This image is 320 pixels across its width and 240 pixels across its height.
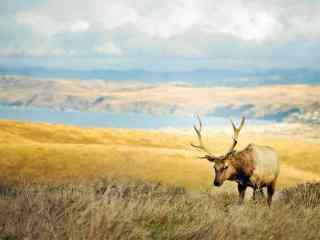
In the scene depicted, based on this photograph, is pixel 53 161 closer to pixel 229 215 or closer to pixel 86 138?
pixel 86 138

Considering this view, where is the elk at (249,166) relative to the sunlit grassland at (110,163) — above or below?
above

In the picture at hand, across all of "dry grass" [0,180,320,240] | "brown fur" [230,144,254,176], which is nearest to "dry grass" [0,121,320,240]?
"dry grass" [0,180,320,240]

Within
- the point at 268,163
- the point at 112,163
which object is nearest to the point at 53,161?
the point at 112,163

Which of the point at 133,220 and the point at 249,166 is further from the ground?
the point at 249,166

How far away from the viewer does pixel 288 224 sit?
12016 mm

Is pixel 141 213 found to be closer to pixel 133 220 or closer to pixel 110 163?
pixel 133 220

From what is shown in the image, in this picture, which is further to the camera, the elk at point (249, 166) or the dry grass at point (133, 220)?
the elk at point (249, 166)

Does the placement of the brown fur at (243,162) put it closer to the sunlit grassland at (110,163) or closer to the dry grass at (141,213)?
the dry grass at (141,213)

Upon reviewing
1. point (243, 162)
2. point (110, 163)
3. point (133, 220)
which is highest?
point (243, 162)

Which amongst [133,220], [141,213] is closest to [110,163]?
[141,213]

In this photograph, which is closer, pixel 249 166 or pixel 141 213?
pixel 141 213

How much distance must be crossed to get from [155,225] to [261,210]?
304cm

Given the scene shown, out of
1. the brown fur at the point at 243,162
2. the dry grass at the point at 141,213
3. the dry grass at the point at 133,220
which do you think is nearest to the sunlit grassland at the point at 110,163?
the brown fur at the point at 243,162

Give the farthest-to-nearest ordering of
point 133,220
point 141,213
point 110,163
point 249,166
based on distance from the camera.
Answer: point 110,163, point 249,166, point 141,213, point 133,220
